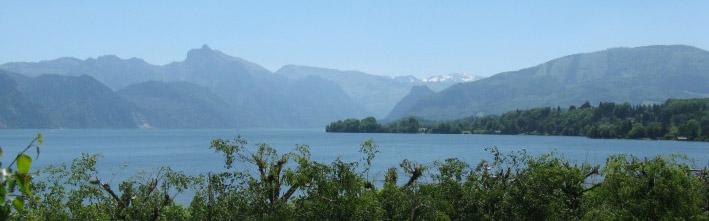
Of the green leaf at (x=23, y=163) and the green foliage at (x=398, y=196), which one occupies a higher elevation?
the green leaf at (x=23, y=163)

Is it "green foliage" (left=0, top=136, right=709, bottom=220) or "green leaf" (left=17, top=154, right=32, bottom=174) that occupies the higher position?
"green leaf" (left=17, top=154, right=32, bottom=174)

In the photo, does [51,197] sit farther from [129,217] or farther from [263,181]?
[263,181]

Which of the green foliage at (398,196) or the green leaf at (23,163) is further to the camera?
the green foliage at (398,196)

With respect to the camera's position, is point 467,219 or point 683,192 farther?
point 467,219

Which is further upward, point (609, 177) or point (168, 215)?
point (609, 177)

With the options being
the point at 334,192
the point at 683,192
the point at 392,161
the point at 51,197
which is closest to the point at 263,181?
the point at 334,192

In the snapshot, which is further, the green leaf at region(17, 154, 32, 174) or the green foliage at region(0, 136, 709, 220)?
the green foliage at region(0, 136, 709, 220)

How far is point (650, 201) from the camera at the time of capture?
1228 inches

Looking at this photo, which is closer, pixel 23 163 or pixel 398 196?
pixel 23 163

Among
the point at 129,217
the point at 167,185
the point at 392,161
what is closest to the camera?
the point at 129,217

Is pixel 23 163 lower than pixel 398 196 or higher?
higher

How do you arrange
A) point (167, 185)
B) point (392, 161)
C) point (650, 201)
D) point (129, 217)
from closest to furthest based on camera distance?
point (650, 201), point (129, 217), point (167, 185), point (392, 161)

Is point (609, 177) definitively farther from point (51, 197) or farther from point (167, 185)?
point (51, 197)

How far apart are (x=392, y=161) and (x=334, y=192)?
104551mm
